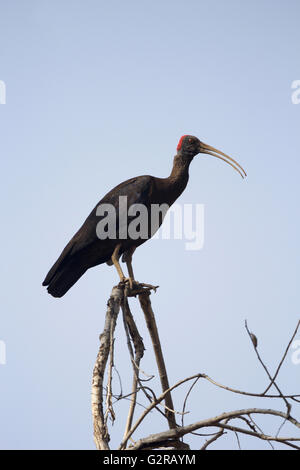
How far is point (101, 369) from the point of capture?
3447 mm

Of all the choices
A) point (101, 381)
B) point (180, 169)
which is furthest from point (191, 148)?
point (101, 381)

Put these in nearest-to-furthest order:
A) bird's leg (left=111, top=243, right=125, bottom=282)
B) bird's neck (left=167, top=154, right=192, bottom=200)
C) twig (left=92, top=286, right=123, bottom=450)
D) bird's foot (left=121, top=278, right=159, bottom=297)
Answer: twig (left=92, top=286, right=123, bottom=450), bird's foot (left=121, top=278, right=159, bottom=297), bird's leg (left=111, top=243, right=125, bottom=282), bird's neck (left=167, top=154, right=192, bottom=200)

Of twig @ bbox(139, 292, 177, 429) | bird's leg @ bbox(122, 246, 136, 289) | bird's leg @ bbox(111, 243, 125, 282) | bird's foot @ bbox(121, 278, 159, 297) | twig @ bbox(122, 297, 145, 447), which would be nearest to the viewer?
twig @ bbox(122, 297, 145, 447)

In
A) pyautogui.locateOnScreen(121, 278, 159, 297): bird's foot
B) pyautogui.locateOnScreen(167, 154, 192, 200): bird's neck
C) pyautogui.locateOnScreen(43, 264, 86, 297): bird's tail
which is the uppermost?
pyautogui.locateOnScreen(167, 154, 192, 200): bird's neck

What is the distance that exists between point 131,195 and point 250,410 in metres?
3.08

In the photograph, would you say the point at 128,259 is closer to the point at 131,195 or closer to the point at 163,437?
the point at 131,195

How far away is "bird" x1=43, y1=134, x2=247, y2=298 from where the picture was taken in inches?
212

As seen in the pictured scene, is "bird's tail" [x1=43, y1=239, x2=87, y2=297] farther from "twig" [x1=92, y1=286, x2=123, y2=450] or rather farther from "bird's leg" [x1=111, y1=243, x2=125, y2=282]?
"twig" [x1=92, y1=286, x2=123, y2=450]

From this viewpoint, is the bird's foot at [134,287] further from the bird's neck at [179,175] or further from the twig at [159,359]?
the bird's neck at [179,175]

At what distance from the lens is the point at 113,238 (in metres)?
5.44

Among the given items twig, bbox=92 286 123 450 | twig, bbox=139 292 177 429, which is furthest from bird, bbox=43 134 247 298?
twig, bbox=92 286 123 450

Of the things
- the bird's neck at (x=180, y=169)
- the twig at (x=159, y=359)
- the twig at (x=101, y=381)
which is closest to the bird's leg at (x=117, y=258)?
the twig at (x=159, y=359)

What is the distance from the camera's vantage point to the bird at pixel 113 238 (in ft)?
17.6
